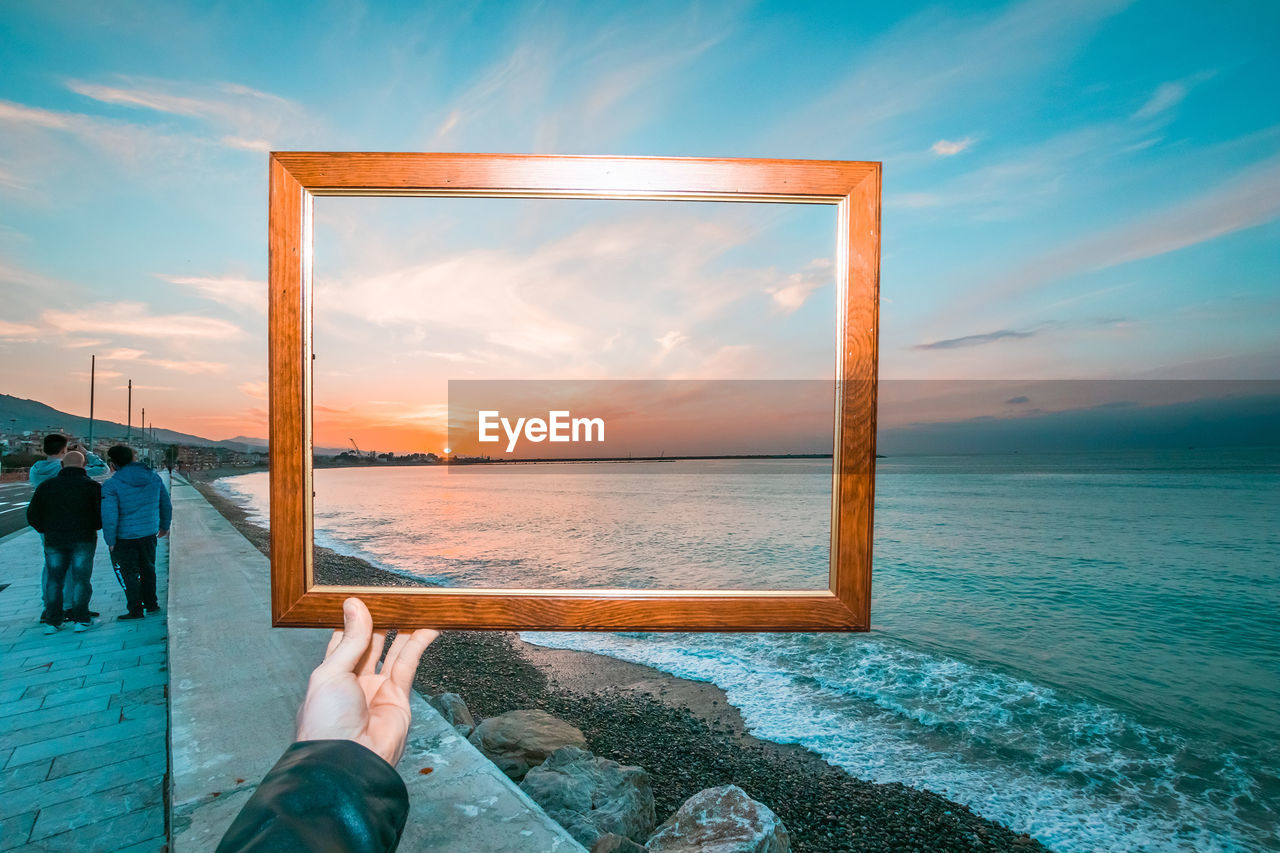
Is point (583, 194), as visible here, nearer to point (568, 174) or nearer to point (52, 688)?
point (568, 174)

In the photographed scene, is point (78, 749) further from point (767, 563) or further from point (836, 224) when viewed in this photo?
point (767, 563)

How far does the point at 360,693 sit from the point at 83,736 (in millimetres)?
3746

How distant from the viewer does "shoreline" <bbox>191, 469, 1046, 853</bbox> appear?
13.5 ft

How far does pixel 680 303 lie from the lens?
1912mm

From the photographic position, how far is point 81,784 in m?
2.82

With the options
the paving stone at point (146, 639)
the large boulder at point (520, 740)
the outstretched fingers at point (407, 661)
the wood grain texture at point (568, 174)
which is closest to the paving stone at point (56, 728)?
the paving stone at point (146, 639)

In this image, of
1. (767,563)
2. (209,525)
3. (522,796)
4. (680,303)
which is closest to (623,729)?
(522,796)

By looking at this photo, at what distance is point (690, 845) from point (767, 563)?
561 inches

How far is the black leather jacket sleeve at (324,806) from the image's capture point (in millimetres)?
697

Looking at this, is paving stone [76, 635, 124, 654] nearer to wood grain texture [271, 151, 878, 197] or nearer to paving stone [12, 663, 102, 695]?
paving stone [12, 663, 102, 695]

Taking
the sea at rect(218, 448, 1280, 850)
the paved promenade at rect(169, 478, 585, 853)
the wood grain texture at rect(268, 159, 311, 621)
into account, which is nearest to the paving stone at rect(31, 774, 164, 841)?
the paved promenade at rect(169, 478, 585, 853)

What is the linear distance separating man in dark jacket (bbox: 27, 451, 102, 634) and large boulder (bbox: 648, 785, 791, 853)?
5714mm

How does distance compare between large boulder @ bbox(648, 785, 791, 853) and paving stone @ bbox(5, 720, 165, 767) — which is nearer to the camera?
large boulder @ bbox(648, 785, 791, 853)

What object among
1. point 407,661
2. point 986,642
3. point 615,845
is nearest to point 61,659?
point 615,845
